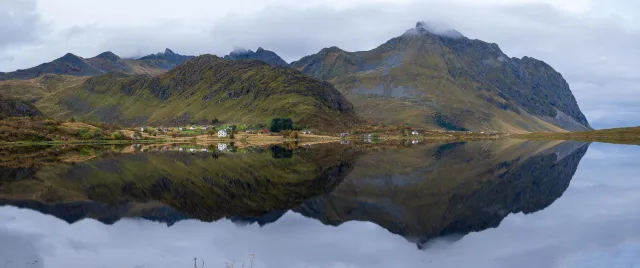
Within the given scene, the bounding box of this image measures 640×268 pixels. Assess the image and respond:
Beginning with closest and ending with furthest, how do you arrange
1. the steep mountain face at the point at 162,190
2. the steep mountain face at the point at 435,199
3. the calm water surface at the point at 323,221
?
the calm water surface at the point at 323,221 → the steep mountain face at the point at 435,199 → the steep mountain face at the point at 162,190

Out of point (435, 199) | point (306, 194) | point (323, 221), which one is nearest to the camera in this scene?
point (323, 221)

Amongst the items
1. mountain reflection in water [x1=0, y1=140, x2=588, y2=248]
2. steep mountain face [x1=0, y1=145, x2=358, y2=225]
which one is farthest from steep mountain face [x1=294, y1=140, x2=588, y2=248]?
steep mountain face [x1=0, y1=145, x2=358, y2=225]

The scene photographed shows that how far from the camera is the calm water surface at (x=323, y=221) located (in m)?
24.0

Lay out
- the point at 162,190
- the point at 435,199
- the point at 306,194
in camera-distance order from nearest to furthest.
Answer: the point at 435,199
the point at 306,194
the point at 162,190

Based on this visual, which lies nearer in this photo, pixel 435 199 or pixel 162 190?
pixel 435 199

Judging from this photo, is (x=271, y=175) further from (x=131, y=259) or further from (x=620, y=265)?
(x=620, y=265)

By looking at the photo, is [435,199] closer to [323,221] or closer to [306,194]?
[306,194]

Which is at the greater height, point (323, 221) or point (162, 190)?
point (323, 221)

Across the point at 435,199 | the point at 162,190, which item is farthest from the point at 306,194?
the point at 162,190

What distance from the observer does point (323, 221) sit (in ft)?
107

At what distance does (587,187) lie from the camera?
1998 inches

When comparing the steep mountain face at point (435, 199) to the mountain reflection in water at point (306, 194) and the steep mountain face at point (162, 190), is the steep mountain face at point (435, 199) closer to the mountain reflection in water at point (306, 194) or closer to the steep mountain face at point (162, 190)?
the mountain reflection in water at point (306, 194)

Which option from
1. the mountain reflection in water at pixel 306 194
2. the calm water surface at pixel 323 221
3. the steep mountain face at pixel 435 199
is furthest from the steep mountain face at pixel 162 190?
the steep mountain face at pixel 435 199

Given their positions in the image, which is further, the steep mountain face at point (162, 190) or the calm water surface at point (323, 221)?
the steep mountain face at point (162, 190)
